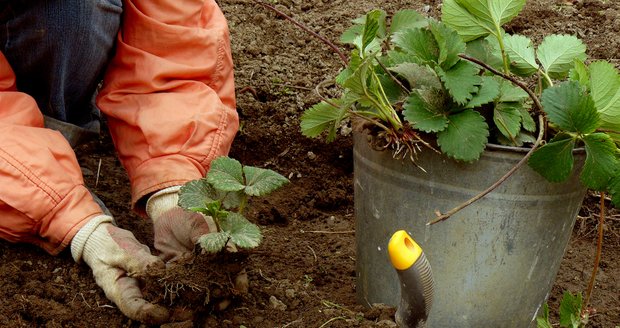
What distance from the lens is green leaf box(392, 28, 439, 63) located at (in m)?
1.53

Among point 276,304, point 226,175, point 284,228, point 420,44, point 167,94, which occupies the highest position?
point 420,44

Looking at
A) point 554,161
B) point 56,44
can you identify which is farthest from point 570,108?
point 56,44

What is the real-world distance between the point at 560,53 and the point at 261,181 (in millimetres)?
687

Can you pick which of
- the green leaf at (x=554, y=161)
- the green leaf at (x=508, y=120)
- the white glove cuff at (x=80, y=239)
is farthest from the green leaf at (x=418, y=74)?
the white glove cuff at (x=80, y=239)

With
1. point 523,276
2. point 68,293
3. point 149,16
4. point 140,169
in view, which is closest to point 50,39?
point 149,16

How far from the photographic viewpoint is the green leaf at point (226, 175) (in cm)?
148

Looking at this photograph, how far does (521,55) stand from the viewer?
64.8 inches

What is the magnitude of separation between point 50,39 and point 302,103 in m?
0.98

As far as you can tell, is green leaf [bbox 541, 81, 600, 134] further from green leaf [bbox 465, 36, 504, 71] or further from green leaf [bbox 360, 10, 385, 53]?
green leaf [bbox 360, 10, 385, 53]

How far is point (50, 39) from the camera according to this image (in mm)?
1947

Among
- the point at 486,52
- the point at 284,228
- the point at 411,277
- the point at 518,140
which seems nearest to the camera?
the point at 411,277

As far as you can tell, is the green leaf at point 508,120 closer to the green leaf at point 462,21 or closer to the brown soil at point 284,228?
the green leaf at point 462,21

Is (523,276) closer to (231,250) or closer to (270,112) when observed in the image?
(231,250)

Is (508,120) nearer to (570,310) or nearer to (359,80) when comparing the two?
(359,80)
